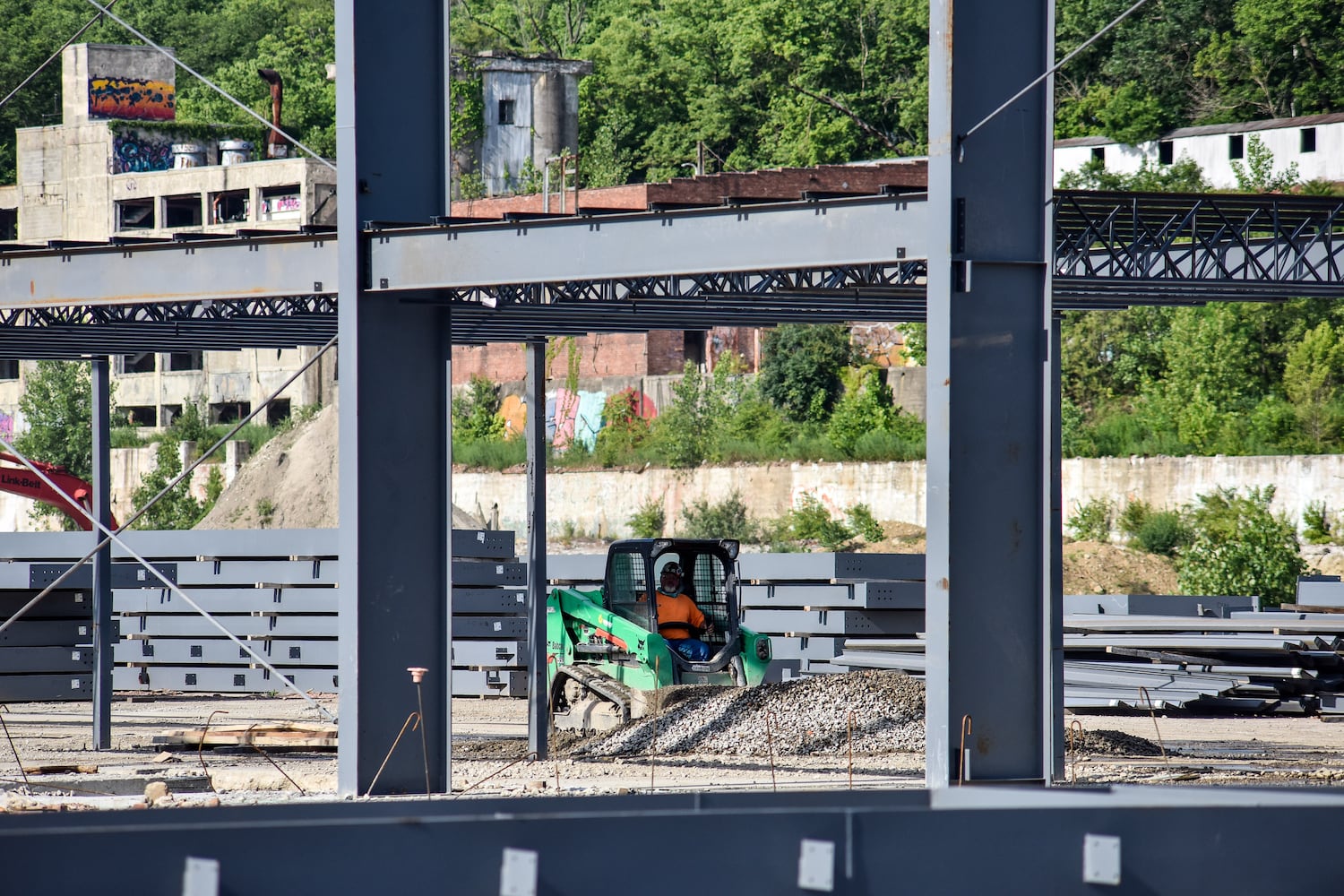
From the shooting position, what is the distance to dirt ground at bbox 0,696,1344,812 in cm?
1297

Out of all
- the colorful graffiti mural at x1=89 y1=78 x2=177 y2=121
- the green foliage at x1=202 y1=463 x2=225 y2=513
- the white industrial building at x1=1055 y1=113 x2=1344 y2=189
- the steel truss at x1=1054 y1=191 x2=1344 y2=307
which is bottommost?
the green foliage at x1=202 y1=463 x2=225 y2=513

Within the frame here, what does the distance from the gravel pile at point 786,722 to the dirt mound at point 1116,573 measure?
2002cm

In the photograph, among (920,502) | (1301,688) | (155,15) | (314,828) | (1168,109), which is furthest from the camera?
(155,15)

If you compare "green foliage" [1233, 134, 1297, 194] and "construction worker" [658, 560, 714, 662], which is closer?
"construction worker" [658, 560, 714, 662]

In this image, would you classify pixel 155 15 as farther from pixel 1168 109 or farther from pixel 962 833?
pixel 962 833

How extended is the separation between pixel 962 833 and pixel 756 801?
2.47ft

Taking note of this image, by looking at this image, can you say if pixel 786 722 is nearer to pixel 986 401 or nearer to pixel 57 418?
pixel 986 401

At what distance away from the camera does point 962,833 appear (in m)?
5.88

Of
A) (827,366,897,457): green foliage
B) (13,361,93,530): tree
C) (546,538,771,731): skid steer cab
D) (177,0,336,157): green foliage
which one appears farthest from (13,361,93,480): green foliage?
(546,538,771,731): skid steer cab

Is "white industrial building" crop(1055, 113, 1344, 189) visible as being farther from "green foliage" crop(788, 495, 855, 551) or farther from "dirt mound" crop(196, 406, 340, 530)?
"dirt mound" crop(196, 406, 340, 530)

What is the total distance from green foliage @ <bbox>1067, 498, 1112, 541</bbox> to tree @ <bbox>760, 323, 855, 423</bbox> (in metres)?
12.3

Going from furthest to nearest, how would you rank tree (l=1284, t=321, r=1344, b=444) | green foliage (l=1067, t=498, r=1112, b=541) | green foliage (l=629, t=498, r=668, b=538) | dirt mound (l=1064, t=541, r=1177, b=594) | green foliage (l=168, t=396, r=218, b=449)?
green foliage (l=168, t=396, r=218, b=449) → green foliage (l=629, t=498, r=668, b=538) → tree (l=1284, t=321, r=1344, b=444) → green foliage (l=1067, t=498, r=1112, b=541) → dirt mound (l=1064, t=541, r=1177, b=594)

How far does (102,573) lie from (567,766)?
5.71 meters

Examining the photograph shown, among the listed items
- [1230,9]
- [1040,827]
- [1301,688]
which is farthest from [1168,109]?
[1040,827]
